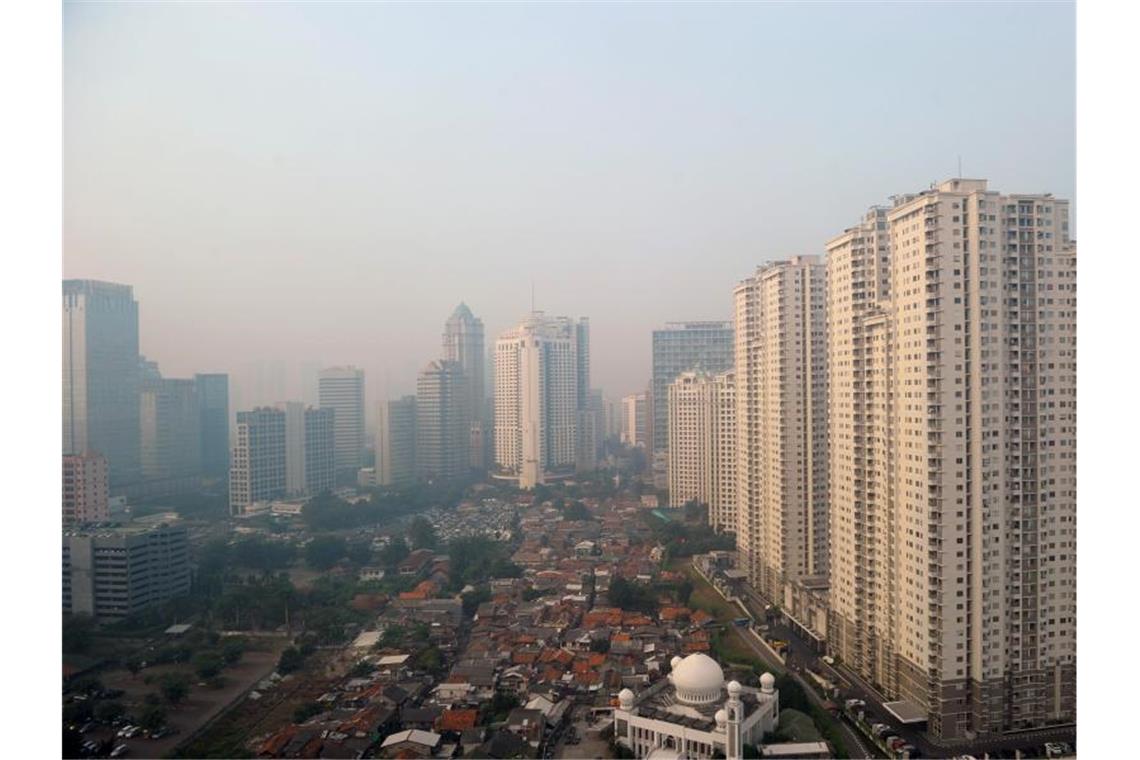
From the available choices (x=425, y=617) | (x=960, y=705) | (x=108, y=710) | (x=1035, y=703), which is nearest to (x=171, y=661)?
(x=108, y=710)

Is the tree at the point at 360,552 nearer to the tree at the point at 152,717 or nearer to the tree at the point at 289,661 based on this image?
the tree at the point at 289,661

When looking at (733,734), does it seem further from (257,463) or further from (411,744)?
(257,463)

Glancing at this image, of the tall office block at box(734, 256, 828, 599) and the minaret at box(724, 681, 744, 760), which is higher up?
the tall office block at box(734, 256, 828, 599)

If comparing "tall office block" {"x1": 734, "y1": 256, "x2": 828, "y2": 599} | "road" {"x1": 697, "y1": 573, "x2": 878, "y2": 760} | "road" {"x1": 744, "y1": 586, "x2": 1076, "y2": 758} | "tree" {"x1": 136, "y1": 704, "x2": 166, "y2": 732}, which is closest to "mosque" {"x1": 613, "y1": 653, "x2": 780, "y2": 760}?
"road" {"x1": 697, "y1": 573, "x2": 878, "y2": 760}

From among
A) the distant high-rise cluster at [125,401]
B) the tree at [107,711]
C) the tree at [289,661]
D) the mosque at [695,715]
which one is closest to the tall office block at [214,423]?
the distant high-rise cluster at [125,401]

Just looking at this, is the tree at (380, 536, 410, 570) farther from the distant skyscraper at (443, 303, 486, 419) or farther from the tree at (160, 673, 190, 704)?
the tree at (160, 673, 190, 704)

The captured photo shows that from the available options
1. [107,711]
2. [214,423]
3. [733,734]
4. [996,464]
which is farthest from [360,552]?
[996,464]
